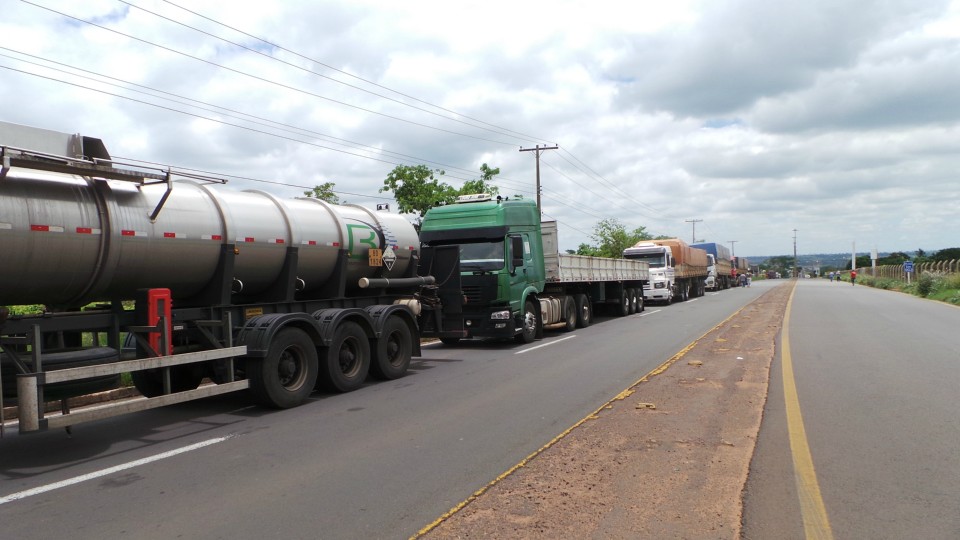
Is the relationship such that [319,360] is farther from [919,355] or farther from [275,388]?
[919,355]

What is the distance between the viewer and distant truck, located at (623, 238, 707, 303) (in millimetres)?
30547

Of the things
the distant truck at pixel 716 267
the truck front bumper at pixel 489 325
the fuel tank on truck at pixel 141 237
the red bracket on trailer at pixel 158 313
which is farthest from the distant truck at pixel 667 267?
the red bracket on trailer at pixel 158 313

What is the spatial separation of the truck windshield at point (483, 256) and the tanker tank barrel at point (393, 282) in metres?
2.14

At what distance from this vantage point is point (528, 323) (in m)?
15.3

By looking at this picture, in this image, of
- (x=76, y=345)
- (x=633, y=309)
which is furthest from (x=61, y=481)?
(x=633, y=309)

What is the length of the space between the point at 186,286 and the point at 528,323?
29.1 feet

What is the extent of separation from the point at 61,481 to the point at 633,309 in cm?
2209

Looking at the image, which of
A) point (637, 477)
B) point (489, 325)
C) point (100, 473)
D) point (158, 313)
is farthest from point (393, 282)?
point (637, 477)

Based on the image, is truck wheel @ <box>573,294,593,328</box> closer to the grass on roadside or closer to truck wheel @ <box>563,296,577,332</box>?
truck wheel @ <box>563,296,577,332</box>

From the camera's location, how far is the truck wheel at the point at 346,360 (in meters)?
9.05

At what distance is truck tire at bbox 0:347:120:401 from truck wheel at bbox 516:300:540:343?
9.46 meters

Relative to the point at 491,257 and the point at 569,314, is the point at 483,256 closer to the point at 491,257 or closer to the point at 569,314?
the point at 491,257

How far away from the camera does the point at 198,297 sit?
817cm

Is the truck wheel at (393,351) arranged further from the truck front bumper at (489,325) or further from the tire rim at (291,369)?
the truck front bumper at (489,325)
